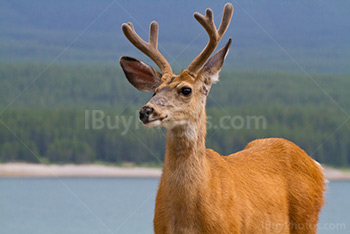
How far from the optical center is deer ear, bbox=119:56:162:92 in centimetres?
904

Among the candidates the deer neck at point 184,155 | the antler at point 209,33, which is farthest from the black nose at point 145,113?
the antler at point 209,33

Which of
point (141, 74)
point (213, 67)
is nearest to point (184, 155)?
point (213, 67)

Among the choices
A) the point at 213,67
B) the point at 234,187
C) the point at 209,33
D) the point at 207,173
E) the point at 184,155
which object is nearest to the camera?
the point at 184,155

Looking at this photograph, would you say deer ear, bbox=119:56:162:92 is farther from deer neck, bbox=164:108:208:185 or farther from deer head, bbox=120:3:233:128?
deer neck, bbox=164:108:208:185

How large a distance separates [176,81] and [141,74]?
3.16 feet

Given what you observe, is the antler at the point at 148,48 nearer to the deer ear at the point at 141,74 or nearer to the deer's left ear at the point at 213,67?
the deer ear at the point at 141,74

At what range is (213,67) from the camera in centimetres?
863

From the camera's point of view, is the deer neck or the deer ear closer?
the deer neck

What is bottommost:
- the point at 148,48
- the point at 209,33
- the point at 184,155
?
the point at 184,155

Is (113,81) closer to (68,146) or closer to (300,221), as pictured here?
(68,146)

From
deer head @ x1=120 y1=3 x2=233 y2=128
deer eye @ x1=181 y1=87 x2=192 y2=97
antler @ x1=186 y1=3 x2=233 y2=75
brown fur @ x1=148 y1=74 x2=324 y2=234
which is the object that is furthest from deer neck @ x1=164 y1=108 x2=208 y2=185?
antler @ x1=186 y1=3 x2=233 y2=75

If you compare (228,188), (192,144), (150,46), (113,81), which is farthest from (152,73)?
(113,81)

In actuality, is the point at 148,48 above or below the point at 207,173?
above

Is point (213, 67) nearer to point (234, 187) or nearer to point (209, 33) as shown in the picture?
point (209, 33)
